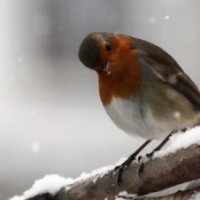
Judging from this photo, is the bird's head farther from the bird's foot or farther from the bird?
the bird's foot

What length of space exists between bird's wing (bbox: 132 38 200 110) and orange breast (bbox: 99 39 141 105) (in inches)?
3.4

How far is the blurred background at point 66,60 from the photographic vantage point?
7.91 meters

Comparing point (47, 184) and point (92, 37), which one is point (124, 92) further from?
point (47, 184)

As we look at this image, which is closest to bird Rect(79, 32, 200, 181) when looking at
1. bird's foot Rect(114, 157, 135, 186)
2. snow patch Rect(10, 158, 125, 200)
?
bird's foot Rect(114, 157, 135, 186)

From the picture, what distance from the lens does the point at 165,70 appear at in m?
4.06

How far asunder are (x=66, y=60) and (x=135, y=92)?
14.1 ft

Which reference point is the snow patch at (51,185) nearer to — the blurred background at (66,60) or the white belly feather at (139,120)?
the white belly feather at (139,120)

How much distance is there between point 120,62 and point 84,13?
434cm

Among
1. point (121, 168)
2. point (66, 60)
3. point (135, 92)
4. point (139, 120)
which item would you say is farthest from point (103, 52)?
point (66, 60)

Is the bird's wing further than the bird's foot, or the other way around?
the bird's wing

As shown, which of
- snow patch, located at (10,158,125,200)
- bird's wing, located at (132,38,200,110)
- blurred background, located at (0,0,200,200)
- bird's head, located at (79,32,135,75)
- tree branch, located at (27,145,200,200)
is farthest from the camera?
blurred background, located at (0,0,200,200)

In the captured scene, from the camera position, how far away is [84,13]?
8.19 m

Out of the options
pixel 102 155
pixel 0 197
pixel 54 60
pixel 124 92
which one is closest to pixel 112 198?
pixel 124 92

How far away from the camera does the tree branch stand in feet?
9.62
